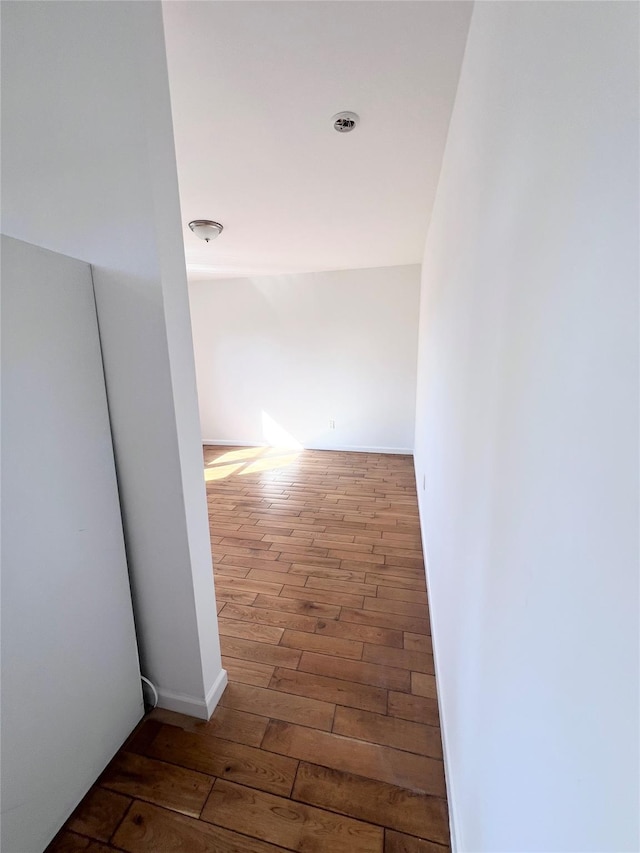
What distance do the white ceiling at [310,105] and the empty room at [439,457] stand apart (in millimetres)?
13

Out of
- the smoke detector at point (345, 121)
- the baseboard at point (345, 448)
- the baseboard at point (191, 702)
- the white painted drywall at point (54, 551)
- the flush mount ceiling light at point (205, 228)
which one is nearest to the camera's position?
the white painted drywall at point (54, 551)

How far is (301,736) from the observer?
4.29ft

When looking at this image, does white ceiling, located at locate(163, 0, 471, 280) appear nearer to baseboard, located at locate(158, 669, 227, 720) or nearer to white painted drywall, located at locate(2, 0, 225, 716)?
white painted drywall, located at locate(2, 0, 225, 716)

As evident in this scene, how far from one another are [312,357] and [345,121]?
3.29m

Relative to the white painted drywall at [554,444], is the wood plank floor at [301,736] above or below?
below

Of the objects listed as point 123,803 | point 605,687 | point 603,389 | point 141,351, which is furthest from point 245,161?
point 123,803

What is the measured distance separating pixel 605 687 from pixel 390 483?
11.3 ft

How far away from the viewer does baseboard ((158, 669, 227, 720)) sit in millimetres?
1379

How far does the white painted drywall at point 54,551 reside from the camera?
92cm

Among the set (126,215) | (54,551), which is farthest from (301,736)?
(126,215)

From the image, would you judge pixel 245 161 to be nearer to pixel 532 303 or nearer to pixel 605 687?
pixel 532 303

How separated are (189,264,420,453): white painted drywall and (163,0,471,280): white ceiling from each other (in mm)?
1702

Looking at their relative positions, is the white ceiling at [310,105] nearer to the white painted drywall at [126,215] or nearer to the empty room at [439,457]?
the empty room at [439,457]

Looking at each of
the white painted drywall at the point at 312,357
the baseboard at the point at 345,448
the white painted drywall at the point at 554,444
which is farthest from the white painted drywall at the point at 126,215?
the baseboard at the point at 345,448
